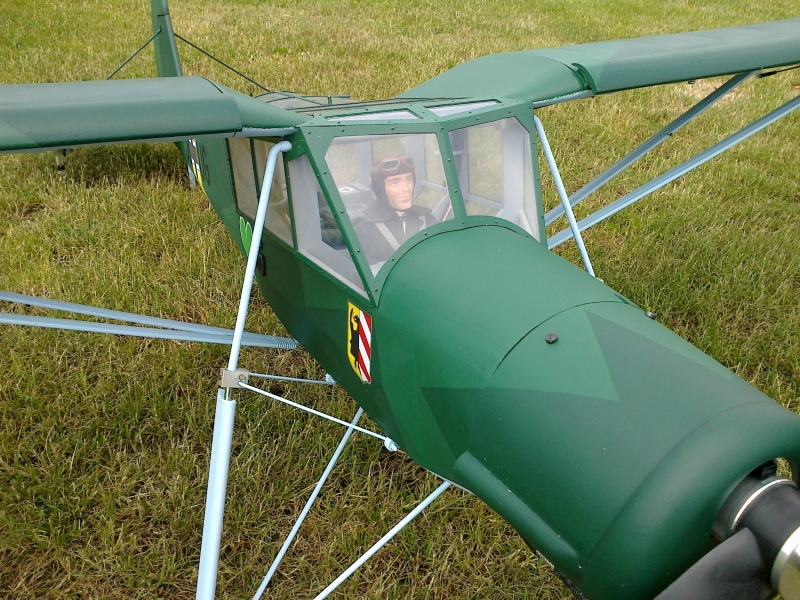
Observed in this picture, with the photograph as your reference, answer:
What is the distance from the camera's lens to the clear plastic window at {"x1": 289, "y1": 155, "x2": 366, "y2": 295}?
267 cm

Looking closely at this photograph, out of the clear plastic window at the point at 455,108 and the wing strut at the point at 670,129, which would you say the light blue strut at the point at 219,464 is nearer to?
the clear plastic window at the point at 455,108

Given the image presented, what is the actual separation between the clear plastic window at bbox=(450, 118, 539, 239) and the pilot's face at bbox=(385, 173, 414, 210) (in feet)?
0.73

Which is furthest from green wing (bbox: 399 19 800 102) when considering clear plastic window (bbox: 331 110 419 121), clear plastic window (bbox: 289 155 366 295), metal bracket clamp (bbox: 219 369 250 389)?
metal bracket clamp (bbox: 219 369 250 389)

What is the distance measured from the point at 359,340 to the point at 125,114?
1.22 meters

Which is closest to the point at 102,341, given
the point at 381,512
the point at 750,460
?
the point at 381,512

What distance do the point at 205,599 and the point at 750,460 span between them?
6.17ft

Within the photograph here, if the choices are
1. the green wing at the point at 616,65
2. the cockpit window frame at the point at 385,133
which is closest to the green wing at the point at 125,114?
the cockpit window frame at the point at 385,133

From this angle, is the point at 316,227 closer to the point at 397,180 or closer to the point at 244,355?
the point at 397,180

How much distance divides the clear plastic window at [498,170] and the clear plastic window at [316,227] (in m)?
0.56

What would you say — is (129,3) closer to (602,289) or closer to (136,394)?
(136,394)

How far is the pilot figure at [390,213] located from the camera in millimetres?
2523

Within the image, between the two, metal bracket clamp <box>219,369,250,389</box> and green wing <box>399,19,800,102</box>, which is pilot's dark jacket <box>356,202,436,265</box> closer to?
metal bracket clamp <box>219,369,250,389</box>

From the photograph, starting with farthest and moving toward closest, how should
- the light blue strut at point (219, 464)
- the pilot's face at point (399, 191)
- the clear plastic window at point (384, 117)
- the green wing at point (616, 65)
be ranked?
the green wing at point (616, 65)
the clear plastic window at point (384, 117)
the pilot's face at point (399, 191)
the light blue strut at point (219, 464)

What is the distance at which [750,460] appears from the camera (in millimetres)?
1578
